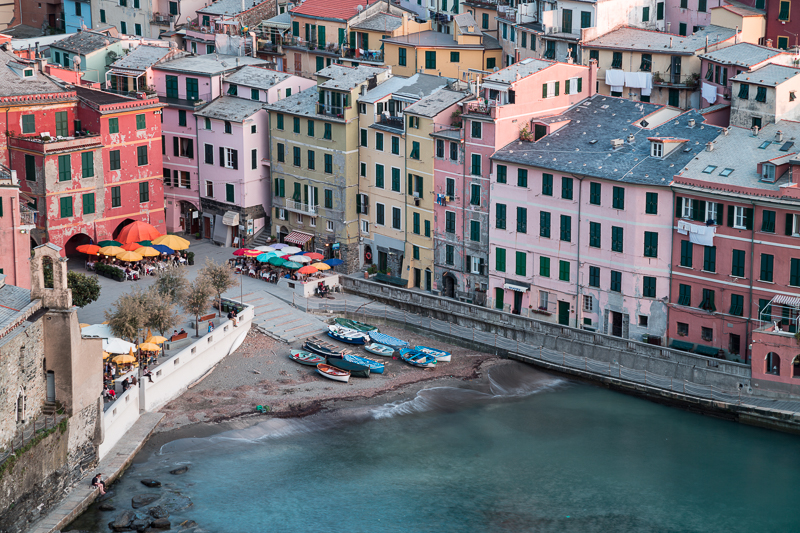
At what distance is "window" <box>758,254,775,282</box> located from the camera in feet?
307

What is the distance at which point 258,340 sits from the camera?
104m

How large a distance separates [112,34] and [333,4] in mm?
22137

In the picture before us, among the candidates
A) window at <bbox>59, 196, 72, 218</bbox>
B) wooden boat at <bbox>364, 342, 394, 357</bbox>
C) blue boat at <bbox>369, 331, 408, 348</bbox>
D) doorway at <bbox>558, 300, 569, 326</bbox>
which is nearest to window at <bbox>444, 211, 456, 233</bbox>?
blue boat at <bbox>369, 331, 408, 348</bbox>

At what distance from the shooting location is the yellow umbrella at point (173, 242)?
370ft

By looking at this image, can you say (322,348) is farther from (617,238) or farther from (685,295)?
(685,295)

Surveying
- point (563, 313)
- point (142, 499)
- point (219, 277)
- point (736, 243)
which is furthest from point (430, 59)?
point (142, 499)

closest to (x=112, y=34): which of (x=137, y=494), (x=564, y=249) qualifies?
(x=564, y=249)

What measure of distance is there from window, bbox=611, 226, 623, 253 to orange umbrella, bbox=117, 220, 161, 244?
36218mm

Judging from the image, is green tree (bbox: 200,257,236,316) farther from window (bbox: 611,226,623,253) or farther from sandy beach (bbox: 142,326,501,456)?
window (bbox: 611,226,623,253)

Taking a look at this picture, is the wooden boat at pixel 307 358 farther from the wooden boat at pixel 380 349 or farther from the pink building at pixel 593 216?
the pink building at pixel 593 216

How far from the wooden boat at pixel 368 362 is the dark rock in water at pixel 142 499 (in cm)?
2116

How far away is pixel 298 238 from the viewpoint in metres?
117

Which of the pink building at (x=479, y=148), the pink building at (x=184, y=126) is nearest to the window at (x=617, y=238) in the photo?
the pink building at (x=479, y=148)

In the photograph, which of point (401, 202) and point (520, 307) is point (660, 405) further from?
point (401, 202)
